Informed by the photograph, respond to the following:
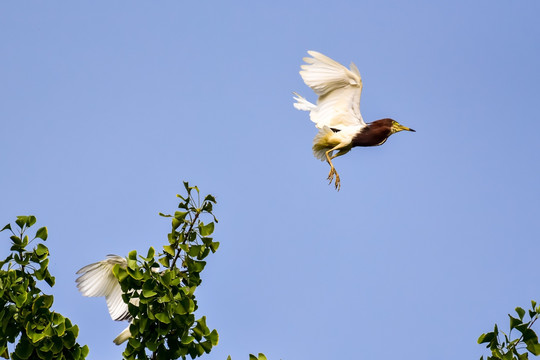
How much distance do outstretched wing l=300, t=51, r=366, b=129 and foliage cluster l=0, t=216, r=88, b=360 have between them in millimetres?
5261

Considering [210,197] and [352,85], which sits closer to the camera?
[210,197]

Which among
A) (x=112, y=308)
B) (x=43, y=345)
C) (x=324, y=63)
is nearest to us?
(x=43, y=345)

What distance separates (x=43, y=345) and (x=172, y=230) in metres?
1.06

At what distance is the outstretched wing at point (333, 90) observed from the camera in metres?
10.3

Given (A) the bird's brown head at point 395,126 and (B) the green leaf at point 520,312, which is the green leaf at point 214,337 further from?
(A) the bird's brown head at point 395,126

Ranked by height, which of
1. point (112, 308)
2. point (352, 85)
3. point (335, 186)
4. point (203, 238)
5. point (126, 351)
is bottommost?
point (126, 351)

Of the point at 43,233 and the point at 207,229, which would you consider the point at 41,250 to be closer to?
the point at 43,233

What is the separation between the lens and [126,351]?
222 inches

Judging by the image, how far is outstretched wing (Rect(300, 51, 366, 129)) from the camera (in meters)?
10.3

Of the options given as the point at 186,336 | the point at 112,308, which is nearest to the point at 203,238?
the point at 186,336

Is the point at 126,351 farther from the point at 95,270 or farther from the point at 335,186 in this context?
the point at 335,186

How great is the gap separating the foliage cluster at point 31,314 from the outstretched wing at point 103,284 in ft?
8.37

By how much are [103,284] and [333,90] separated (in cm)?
377

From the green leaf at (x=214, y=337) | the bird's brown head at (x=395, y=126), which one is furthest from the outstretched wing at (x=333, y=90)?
the green leaf at (x=214, y=337)
